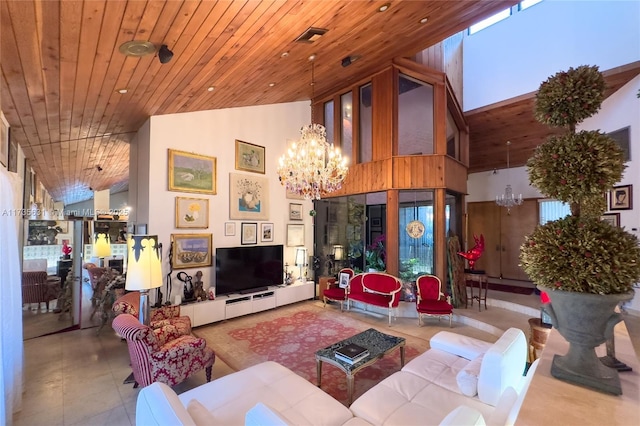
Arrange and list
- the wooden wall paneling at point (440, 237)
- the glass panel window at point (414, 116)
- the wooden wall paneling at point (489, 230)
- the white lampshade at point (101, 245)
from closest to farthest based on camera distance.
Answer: the white lampshade at point (101, 245), the wooden wall paneling at point (440, 237), the glass panel window at point (414, 116), the wooden wall paneling at point (489, 230)

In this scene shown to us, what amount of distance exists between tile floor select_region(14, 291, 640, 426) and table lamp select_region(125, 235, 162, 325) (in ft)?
3.45

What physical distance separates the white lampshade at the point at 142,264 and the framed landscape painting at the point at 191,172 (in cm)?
203

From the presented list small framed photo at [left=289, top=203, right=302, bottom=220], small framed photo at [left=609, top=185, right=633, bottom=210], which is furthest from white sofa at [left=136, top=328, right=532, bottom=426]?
small framed photo at [left=609, top=185, right=633, bottom=210]

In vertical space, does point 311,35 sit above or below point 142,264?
above

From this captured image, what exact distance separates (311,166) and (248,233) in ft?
8.33

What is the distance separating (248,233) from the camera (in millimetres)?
5844

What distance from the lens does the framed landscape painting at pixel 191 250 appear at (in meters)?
4.88

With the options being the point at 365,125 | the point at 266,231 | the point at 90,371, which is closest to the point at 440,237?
the point at 365,125

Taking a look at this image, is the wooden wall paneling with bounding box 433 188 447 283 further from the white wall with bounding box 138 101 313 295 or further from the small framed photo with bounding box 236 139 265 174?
the small framed photo with bounding box 236 139 265 174

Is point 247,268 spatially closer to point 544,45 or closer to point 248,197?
point 248,197

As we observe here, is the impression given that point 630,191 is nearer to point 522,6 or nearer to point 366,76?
point 522,6

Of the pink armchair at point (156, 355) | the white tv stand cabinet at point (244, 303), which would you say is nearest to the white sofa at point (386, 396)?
the pink armchair at point (156, 355)

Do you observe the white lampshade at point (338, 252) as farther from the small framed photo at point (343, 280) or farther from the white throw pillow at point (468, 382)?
Answer: the white throw pillow at point (468, 382)

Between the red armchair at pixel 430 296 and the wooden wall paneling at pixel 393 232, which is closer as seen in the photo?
the red armchair at pixel 430 296
